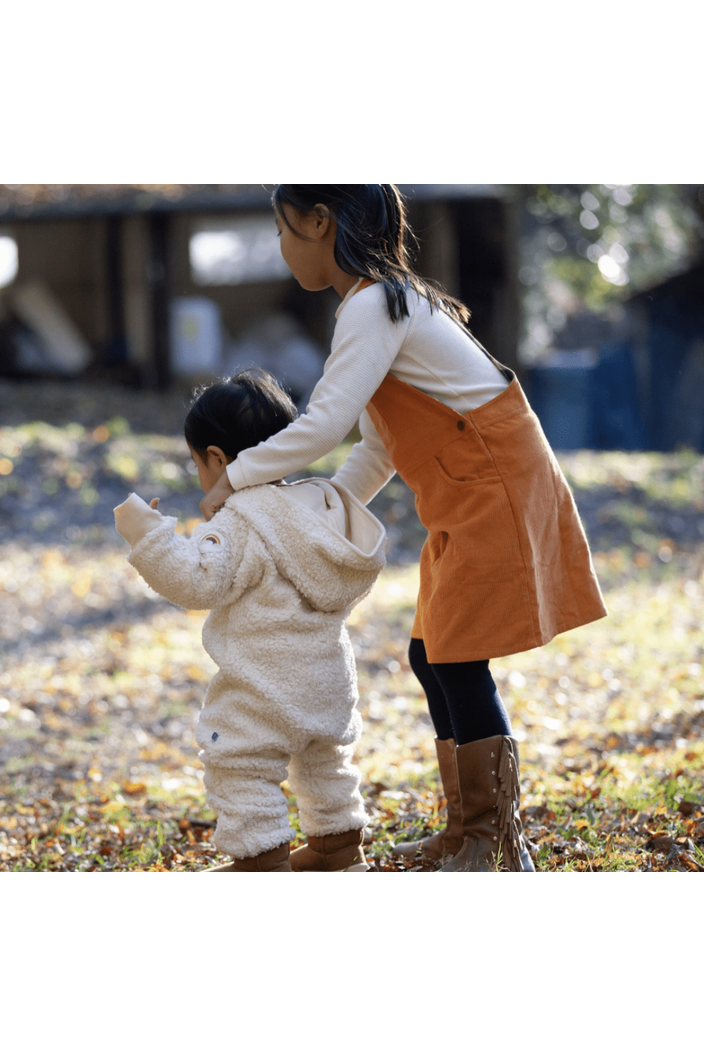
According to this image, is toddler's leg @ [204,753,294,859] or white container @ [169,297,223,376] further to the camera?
white container @ [169,297,223,376]

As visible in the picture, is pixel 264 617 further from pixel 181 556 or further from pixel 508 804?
pixel 508 804

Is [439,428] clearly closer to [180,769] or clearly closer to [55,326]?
[180,769]

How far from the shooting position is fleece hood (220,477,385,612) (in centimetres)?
224

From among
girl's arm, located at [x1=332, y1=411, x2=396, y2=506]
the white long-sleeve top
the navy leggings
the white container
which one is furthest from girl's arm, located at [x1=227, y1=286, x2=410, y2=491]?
the white container

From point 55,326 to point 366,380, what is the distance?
1342 cm

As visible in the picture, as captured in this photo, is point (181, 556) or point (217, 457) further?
point (217, 457)

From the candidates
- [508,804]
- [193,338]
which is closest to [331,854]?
[508,804]

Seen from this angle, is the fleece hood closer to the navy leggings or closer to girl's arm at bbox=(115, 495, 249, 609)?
girl's arm at bbox=(115, 495, 249, 609)

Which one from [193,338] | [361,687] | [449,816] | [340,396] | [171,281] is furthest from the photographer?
[193,338]

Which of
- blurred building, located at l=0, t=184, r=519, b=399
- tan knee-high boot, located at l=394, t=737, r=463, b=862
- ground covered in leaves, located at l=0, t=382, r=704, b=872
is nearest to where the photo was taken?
tan knee-high boot, located at l=394, t=737, r=463, b=862

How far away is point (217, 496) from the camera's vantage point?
2295mm

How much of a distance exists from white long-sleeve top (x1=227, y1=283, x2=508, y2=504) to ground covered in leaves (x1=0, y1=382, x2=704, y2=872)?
838 millimetres

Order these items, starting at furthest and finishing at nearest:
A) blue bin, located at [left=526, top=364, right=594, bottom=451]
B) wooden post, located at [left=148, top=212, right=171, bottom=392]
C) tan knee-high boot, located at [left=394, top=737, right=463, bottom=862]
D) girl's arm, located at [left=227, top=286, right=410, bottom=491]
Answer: wooden post, located at [left=148, top=212, right=171, bottom=392], blue bin, located at [left=526, top=364, right=594, bottom=451], tan knee-high boot, located at [left=394, top=737, right=463, bottom=862], girl's arm, located at [left=227, top=286, right=410, bottom=491]

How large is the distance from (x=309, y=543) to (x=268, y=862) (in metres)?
0.74
